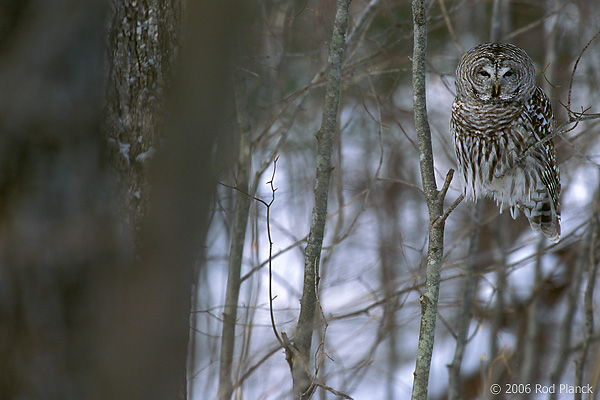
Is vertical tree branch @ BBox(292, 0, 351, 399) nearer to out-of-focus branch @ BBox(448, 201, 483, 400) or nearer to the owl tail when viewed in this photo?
the owl tail

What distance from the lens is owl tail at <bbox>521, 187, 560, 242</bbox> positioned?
14.9 ft

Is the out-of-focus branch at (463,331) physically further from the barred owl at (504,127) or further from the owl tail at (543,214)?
the barred owl at (504,127)

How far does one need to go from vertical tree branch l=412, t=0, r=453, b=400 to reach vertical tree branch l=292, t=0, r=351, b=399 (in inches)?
19.4

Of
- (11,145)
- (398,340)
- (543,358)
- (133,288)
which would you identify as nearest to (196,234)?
(133,288)

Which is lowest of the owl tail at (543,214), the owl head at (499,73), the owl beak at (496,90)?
the owl tail at (543,214)

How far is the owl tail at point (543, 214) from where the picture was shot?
179 inches

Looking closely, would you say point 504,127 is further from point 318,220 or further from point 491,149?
point 318,220

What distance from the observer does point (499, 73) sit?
14.2 ft

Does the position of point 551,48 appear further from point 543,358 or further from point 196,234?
point 196,234

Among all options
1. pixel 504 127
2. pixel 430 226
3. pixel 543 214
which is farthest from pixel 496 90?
pixel 430 226

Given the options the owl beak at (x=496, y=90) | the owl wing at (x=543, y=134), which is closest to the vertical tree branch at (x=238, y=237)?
the owl beak at (x=496, y=90)

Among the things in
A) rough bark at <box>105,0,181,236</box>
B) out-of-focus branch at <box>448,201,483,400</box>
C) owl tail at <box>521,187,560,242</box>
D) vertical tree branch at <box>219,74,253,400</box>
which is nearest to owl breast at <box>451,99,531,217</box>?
owl tail at <box>521,187,560,242</box>

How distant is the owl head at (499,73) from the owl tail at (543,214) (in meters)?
0.76

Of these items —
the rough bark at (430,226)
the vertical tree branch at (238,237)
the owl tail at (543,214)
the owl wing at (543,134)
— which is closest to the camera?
the rough bark at (430,226)
